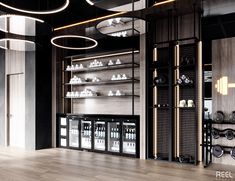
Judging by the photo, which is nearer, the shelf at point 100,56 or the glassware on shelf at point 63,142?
the shelf at point 100,56

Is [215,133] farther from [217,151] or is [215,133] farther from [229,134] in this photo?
[217,151]

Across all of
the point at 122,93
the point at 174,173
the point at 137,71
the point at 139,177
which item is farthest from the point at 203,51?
the point at 139,177

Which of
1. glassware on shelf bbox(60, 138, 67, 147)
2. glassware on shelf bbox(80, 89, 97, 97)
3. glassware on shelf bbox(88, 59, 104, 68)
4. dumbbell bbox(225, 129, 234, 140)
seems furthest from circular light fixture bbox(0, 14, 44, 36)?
dumbbell bbox(225, 129, 234, 140)

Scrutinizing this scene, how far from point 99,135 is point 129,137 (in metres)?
0.96

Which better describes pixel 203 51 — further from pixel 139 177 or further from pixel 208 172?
pixel 139 177

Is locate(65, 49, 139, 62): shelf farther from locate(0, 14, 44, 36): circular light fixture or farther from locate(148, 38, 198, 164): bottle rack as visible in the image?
locate(0, 14, 44, 36): circular light fixture

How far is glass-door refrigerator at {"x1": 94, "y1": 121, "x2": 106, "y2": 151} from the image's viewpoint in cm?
686

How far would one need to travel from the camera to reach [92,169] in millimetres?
5164

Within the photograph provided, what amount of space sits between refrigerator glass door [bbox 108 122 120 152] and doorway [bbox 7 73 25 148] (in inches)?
115

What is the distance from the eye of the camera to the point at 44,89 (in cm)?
754

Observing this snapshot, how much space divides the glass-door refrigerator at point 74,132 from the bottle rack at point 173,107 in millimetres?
2345

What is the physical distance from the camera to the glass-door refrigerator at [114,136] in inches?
261

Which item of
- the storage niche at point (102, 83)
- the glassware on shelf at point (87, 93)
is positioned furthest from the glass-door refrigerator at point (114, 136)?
the glassware on shelf at point (87, 93)

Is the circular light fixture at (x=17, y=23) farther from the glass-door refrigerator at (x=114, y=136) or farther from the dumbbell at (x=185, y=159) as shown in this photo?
the dumbbell at (x=185, y=159)
